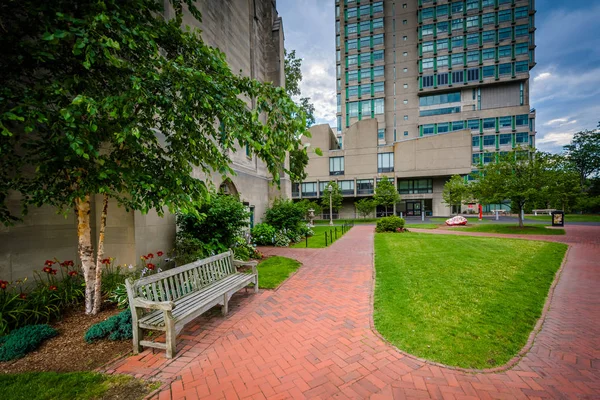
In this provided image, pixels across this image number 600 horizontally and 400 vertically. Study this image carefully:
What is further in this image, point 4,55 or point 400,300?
point 400,300

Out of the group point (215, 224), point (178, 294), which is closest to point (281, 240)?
point (215, 224)

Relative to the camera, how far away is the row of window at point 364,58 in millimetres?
50625

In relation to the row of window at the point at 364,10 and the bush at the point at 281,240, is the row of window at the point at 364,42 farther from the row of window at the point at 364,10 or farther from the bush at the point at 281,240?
the bush at the point at 281,240

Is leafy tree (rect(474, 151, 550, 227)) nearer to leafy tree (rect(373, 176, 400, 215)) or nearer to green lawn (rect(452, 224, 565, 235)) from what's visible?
green lawn (rect(452, 224, 565, 235))

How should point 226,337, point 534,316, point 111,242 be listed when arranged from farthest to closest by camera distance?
1. point 111,242
2. point 534,316
3. point 226,337

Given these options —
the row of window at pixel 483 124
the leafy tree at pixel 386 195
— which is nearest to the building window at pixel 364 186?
the leafy tree at pixel 386 195

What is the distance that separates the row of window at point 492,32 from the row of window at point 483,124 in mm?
14543

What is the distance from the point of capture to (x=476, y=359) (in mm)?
3197

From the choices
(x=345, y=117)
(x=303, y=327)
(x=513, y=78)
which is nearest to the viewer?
(x=303, y=327)

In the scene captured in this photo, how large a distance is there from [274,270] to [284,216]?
6814 millimetres

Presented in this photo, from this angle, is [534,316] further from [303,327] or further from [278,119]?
[278,119]

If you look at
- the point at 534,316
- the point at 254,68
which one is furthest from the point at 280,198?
the point at 534,316

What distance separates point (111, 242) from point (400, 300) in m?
7.05

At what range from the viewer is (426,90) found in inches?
1911
